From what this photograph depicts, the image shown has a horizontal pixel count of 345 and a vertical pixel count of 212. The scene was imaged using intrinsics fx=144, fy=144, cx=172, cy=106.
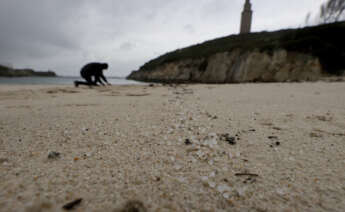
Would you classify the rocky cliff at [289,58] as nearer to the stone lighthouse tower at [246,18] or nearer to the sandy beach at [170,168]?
the sandy beach at [170,168]

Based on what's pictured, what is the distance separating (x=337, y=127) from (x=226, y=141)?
61.8 inches

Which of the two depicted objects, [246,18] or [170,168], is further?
[246,18]

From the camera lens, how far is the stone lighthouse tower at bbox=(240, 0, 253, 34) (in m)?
36.3

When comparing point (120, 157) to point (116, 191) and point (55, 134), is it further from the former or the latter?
point (55, 134)

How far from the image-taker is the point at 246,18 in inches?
1457

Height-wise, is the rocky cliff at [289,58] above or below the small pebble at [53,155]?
above

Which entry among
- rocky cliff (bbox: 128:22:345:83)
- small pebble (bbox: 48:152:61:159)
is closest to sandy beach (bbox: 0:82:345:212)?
small pebble (bbox: 48:152:61:159)

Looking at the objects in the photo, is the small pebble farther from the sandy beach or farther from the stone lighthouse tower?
the stone lighthouse tower

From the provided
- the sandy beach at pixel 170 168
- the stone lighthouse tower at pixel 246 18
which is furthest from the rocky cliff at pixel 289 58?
the stone lighthouse tower at pixel 246 18

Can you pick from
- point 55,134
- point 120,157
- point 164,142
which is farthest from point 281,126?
point 55,134

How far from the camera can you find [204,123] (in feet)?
6.55

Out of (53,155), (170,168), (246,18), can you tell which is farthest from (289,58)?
(246,18)

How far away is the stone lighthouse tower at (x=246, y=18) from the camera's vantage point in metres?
36.3

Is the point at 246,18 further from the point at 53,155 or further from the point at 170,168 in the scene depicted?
the point at 53,155
